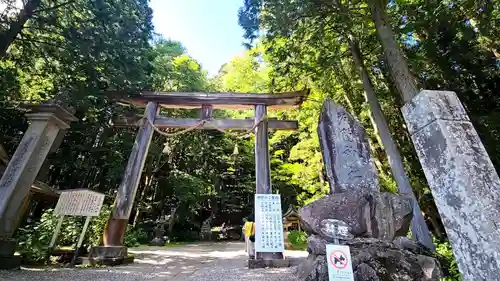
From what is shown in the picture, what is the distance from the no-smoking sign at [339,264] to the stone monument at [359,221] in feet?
1.71

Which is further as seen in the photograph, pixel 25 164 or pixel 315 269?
pixel 25 164

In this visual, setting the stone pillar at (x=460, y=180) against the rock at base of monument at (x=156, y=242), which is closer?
the stone pillar at (x=460, y=180)

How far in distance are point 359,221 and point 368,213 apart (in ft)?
0.54

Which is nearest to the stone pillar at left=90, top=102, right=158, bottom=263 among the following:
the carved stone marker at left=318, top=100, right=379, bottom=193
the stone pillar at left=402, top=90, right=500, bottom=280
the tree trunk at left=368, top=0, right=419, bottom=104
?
the carved stone marker at left=318, top=100, right=379, bottom=193

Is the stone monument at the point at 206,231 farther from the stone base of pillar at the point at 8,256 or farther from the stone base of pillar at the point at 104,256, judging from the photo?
the stone base of pillar at the point at 8,256

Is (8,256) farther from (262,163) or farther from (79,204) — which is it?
(262,163)

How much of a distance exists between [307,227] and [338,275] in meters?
1.47

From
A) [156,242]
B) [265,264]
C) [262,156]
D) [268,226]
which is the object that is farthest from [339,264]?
[156,242]

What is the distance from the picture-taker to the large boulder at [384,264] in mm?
3105

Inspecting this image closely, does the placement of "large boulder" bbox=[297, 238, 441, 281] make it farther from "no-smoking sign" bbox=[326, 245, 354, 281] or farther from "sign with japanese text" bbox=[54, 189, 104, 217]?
"sign with japanese text" bbox=[54, 189, 104, 217]

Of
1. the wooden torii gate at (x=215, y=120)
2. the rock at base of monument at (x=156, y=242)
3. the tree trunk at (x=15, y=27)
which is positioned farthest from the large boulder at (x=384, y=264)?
the rock at base of monument at (x=156, y=242)

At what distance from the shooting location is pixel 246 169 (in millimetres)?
20203

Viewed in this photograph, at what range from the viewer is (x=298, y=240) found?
1330 centimetres

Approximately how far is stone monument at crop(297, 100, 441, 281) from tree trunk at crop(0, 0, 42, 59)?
666 cm
